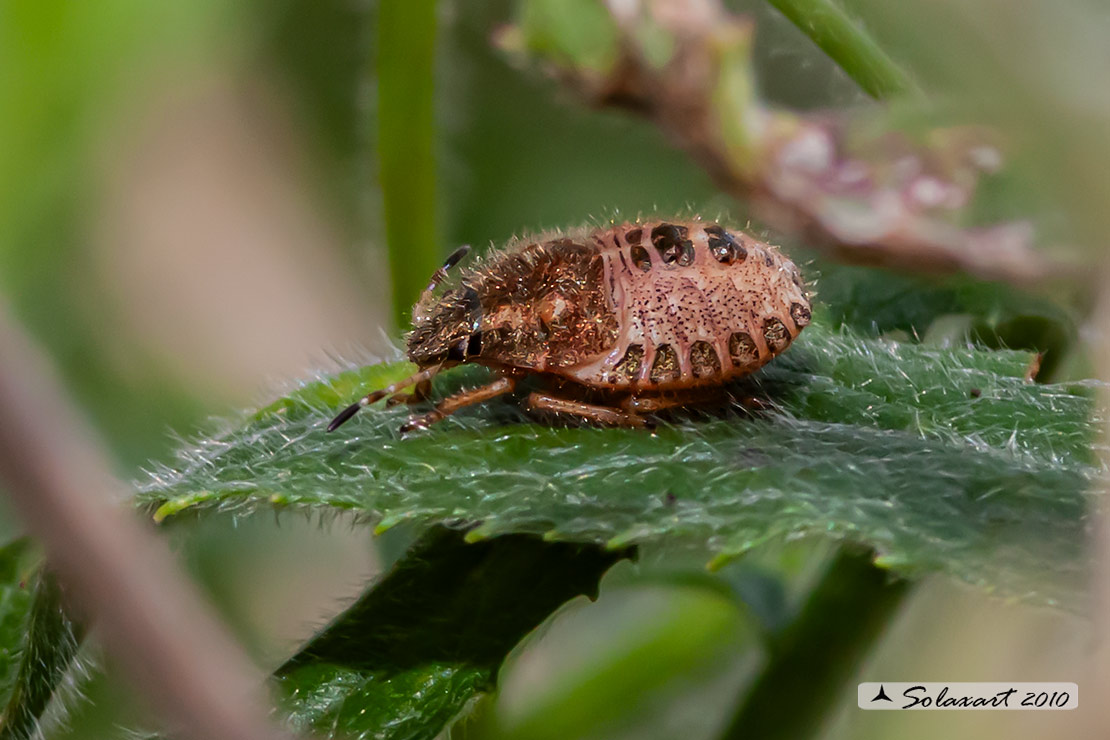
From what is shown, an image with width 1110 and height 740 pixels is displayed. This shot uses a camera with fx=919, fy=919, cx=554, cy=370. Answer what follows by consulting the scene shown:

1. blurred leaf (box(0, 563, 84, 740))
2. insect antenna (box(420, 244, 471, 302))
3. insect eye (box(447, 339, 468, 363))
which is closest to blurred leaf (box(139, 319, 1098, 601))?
insect eye (box(447, 339, 468, 363))

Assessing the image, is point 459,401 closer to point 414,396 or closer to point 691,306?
point 414,396

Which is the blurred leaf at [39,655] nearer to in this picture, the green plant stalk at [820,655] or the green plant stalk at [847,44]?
the green plant stalk at [820,655]

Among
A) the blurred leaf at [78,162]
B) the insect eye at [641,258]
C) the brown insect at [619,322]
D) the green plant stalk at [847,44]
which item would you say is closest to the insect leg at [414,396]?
the brown insect at [619,322]

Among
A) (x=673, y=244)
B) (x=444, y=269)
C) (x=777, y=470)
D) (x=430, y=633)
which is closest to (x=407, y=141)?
(x=444, y=269)

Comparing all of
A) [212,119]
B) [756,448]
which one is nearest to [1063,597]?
[756,448]

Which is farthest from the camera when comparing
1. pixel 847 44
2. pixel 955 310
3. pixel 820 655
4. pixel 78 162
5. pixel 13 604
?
pixel 78 162

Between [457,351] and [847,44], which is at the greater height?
[847,44]

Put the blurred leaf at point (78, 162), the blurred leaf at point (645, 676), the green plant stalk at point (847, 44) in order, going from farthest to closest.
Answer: the blurred leaf at point (78, 162) < the blurred leaf at point (645, 676) < the green plant stalk at point (847, 44)
